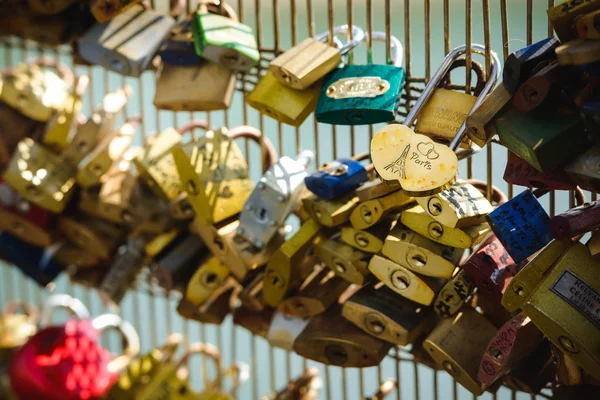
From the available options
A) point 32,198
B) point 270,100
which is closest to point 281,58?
point 270,100

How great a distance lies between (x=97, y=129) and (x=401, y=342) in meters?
0.69

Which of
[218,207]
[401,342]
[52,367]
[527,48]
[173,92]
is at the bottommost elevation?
[52,367]

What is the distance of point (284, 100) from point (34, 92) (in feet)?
2.06

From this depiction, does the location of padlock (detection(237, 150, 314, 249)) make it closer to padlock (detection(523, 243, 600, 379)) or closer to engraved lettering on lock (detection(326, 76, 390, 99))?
engraved lettering on lock (detection(326, 76, 390, 99))

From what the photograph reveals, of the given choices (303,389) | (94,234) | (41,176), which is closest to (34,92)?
(41,176)

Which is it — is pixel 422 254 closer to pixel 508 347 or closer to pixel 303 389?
pixel 508 347

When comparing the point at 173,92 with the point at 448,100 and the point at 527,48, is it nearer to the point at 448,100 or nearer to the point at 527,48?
the point at 448,100

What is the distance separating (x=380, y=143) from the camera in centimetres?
88

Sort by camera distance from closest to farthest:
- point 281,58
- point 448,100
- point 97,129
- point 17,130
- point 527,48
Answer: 1. point 527,48
2. point 448,100
3. point 281,58
4. point 97,129
5. point 17,130

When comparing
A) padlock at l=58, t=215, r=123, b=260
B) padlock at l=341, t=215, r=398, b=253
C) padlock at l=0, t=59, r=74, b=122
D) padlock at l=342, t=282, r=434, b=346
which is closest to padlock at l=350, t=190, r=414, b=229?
padlock at l=341, t=215, r=398, b=253

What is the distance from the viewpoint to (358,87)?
1.01 m

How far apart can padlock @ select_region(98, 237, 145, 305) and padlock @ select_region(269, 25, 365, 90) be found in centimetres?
48

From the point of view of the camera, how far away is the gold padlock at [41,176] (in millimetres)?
1364

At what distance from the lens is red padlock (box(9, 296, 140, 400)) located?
1499mm
